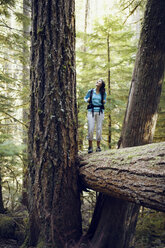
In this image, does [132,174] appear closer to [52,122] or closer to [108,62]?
[52,122]

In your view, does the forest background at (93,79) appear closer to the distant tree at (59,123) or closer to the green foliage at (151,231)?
the green foliage at (151,231)

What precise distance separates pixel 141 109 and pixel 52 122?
79.0 inches

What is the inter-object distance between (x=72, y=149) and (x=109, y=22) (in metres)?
5.03

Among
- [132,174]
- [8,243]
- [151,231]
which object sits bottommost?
[151,231]

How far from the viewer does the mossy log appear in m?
2.11

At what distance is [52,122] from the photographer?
10.2ft

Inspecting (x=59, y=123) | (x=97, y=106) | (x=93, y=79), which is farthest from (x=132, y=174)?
(x=93, y=79)

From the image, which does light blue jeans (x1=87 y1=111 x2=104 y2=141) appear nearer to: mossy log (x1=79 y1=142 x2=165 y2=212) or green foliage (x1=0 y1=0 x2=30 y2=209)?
mossy log (x1=79 y1=142 x2=165 y2=212)

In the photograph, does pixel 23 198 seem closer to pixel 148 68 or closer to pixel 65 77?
pixel 65 77

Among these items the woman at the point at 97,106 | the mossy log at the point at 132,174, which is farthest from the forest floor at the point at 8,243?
the woman at the point at 97,106

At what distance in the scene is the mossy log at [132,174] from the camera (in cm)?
211

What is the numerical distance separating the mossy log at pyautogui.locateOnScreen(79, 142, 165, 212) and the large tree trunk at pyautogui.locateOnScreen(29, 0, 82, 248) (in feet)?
1.89

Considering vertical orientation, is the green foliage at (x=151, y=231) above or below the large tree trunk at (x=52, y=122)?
below

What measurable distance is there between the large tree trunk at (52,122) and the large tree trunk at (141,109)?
31.9 inches
